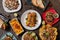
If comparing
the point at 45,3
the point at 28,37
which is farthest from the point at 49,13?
the point at 28,37

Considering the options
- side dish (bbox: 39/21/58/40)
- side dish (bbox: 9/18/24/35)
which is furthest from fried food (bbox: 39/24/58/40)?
side dish (bbox: 9/18/24/35)

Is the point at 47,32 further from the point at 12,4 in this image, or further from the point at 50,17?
the point at 12,4

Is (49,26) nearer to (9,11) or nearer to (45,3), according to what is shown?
(45,3)

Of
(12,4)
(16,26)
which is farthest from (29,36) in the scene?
(12,4)

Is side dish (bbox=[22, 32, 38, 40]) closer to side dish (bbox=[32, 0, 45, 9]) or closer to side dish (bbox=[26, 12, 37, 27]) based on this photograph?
side dish (bbox=[26, 12, 37, 27])

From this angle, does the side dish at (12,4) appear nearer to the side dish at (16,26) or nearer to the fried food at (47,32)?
the side dish at (16,26)

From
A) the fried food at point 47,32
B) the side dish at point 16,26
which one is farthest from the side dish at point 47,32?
the side dish at point 16,26
